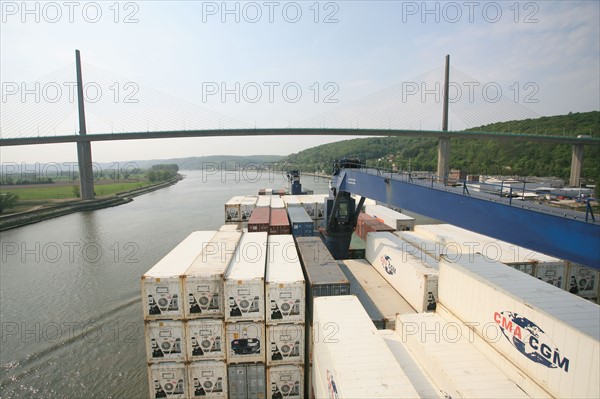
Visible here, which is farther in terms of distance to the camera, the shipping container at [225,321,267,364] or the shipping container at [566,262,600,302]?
the shipping container at [566,262,600,302]

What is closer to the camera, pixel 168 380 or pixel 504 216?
pixel 504 216

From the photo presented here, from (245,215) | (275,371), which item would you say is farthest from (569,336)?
(245,215)

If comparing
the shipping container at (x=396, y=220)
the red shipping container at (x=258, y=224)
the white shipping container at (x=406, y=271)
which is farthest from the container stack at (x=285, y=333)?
the shipping container at (x=396, y=220)

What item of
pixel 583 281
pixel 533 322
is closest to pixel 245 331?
pixel 533 322

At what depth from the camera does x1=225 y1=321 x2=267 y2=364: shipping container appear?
10.2 m

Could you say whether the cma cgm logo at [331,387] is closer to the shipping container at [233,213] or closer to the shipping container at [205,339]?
the shipping container at [205,339]

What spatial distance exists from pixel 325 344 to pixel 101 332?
521 inches

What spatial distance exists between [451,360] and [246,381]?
6686mm

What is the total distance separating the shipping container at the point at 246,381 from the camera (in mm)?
10547

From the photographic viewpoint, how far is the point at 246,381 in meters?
10.6

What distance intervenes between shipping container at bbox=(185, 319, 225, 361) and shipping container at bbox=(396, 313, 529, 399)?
19.8 ft

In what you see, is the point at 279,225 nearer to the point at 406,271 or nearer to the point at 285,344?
the point at 406,271

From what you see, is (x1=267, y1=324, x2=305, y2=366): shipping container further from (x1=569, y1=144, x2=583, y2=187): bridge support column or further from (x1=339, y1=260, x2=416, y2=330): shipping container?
(x1=569, y1=144, x2=583, y2=187): bridge support column

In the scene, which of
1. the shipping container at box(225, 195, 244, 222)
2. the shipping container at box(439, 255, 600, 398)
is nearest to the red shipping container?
the shipping container at box(225, 195, 244, 222)
